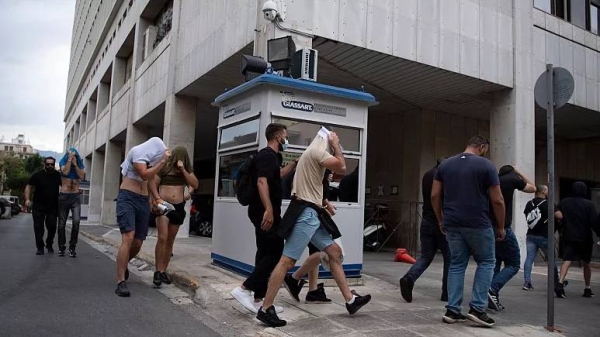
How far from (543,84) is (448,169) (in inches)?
56.3

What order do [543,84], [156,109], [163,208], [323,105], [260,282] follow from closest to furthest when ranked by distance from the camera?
[260,282], [543,84], [163,208], [323,105], [156,109]

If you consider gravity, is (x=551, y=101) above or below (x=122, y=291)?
above

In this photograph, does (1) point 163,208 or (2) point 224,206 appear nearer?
(1) point 163,208

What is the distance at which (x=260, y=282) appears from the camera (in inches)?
181

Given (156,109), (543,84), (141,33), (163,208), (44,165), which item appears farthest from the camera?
(141,33)

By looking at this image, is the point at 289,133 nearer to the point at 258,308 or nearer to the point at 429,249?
the point at 429,249

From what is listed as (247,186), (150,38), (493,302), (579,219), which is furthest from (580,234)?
(150,38)

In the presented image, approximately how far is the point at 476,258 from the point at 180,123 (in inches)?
402

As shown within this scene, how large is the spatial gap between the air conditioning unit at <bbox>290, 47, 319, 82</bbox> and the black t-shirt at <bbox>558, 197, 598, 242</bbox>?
4220mm

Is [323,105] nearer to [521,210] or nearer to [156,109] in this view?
[521,210]

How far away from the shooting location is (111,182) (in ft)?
78.5

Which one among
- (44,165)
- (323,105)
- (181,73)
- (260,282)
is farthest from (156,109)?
(260,282)

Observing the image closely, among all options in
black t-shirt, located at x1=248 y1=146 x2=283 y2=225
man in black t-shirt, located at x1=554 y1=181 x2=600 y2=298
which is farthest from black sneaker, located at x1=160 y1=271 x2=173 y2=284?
man in black t-shirt, located at x1=554 y1=181 x2=600 y2=298

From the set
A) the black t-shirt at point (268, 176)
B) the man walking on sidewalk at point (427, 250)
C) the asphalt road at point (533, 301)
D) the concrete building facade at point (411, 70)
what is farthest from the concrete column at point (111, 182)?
the black t-shirt at point (268, 176)
